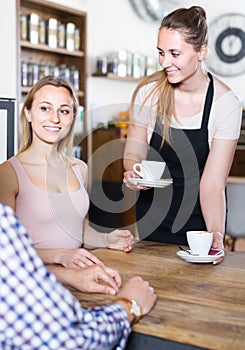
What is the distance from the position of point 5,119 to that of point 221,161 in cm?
72

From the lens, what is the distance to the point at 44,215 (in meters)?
1.65

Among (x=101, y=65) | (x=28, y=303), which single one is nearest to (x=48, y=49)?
(x=101, y=65)

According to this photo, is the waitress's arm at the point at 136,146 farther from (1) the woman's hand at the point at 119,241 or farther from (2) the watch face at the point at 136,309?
(2) the watch face at the point at 136,309

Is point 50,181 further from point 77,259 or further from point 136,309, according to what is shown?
point 136,309

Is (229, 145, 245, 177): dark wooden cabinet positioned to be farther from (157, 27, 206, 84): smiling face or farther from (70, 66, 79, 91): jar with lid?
(157, 27, 206, 84): smiling face

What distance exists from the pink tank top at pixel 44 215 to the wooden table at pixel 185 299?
0.12 meters

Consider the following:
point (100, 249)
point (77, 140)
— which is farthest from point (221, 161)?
point (77, 140)

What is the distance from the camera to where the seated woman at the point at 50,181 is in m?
1.63

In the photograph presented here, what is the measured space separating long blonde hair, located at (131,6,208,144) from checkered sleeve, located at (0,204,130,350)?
1087mm

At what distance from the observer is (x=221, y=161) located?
185 centimetres

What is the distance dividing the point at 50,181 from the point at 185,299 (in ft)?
2.08

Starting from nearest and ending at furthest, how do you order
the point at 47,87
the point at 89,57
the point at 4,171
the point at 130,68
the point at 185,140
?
the point at 4,171, the point at 47,87, the point at 185,140, the point at 89,57, the point at 130,68

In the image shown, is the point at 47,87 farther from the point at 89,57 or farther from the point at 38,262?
the point at 89,57

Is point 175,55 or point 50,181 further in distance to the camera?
point 175,55
